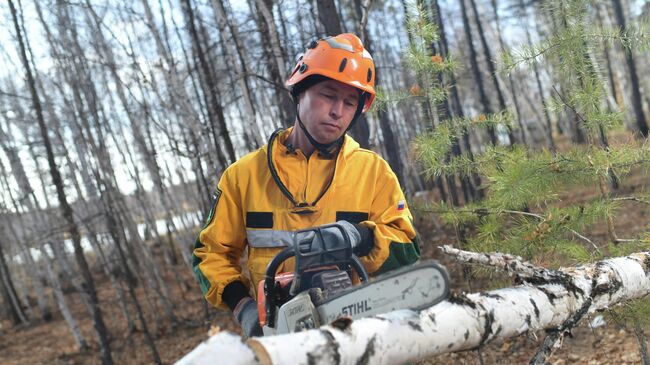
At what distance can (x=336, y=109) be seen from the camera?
1.99 metres

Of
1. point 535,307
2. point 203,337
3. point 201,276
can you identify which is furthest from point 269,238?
point 203,337

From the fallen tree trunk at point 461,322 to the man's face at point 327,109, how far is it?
0.72 metres

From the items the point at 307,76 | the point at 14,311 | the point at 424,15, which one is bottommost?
the point at 14,311

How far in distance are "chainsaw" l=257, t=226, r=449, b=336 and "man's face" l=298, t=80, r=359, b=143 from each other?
598 mm

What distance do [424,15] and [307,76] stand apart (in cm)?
160

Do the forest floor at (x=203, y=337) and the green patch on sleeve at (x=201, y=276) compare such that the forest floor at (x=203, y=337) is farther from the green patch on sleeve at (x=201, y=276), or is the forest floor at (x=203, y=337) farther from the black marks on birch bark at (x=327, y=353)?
the black marks on birch bark at (x=327, y=353)

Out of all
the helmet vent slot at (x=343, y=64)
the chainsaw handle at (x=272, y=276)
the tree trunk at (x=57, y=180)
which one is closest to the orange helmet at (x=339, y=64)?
the helmet vent slot at (x=343, y=64)

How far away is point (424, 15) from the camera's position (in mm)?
3201

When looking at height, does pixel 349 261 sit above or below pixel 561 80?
below

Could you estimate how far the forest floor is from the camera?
5285mm

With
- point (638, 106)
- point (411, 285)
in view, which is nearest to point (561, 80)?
point (411, 285)

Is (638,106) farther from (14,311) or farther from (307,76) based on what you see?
(14,311)

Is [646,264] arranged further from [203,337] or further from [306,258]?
[203,337]

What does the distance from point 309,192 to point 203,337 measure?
8854mm
